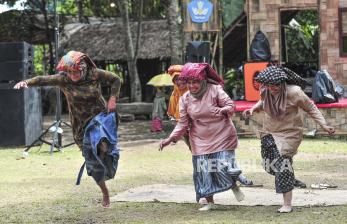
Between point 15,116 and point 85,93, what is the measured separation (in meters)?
8.76

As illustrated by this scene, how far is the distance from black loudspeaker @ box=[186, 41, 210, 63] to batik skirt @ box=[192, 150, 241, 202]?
9.09 meters

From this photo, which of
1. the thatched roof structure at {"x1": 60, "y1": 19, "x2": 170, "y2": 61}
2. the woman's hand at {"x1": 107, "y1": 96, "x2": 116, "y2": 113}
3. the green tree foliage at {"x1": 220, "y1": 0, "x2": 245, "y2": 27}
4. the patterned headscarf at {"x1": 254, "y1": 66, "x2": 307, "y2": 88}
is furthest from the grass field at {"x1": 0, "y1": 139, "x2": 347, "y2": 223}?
the thatched roof structure at {"x1": 60, "y1": 19, "x2": 170, "y2": 61}

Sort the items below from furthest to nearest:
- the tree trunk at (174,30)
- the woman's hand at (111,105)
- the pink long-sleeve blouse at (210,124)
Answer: the tree trunk at (174,30), the woman's hand at (111,105), the pink long-sleeve blouse at (210,124)

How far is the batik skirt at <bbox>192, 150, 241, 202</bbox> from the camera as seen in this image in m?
6.97

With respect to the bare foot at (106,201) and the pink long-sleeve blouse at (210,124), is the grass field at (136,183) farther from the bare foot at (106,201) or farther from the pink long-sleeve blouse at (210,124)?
the pink long-sleeve blouse at (210,124)

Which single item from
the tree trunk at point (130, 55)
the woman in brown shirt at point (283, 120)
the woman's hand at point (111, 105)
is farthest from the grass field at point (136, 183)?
the tree trunk at point (130, 55)

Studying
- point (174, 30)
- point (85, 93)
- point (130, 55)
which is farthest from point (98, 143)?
point (130, 55)

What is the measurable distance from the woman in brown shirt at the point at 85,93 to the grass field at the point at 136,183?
17.8 inches

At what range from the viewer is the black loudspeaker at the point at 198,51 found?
16.1 metres

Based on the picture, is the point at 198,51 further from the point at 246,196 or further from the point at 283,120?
the point at 283,120

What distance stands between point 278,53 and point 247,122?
9.75ft

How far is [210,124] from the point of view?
708cm

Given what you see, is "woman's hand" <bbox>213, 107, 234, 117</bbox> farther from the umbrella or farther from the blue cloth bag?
the umbrella

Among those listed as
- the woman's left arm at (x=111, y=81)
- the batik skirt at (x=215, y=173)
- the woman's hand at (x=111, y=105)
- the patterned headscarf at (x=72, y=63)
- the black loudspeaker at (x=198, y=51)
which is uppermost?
the black loudspeaker at (x=198, y=51)
